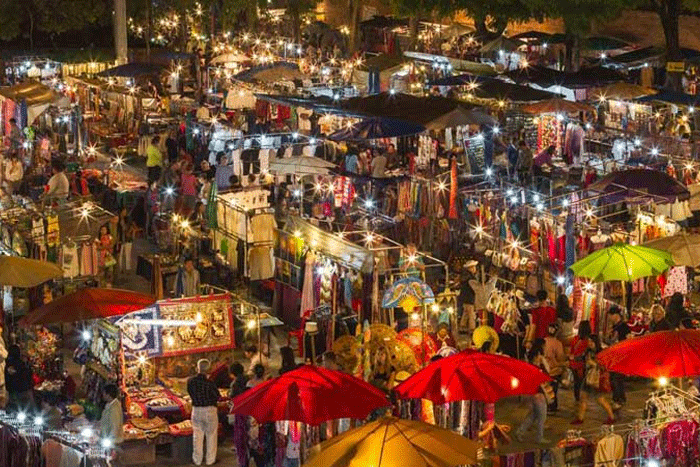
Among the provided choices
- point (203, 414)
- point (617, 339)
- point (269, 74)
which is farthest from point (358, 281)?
point (269, 74)

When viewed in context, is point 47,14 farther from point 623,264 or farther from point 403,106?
point 623,264

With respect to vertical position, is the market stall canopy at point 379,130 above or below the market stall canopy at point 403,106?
below

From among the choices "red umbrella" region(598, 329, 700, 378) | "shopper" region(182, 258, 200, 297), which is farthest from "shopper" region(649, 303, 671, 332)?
"shopper" region(182, 258, 200, 297)

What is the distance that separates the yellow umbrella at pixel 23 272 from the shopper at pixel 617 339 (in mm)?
7214

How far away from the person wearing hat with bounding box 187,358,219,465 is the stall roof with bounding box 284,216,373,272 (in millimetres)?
3957

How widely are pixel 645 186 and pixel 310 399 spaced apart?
1031 centimetres

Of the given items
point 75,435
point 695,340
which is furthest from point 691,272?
point 75,435

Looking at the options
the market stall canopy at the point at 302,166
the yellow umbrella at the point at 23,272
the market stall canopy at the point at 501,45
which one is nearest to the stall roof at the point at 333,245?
the market stall canopy at the point at 302,166

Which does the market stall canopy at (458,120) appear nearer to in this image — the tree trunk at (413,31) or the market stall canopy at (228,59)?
Result: the market stall canopy at (228,59)

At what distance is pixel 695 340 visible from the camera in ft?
52.4

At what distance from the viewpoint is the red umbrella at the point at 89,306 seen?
18.2m

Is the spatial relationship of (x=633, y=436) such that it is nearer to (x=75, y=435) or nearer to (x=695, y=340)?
(x=695, y=340)

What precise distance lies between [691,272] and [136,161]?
52.8 feet

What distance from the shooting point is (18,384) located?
18.5 metres
